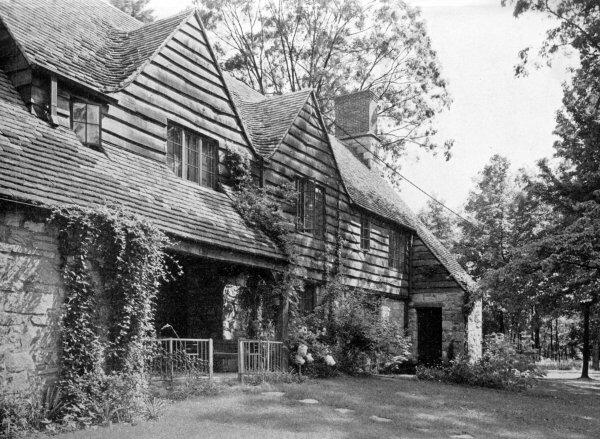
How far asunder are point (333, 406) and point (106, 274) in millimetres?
4286

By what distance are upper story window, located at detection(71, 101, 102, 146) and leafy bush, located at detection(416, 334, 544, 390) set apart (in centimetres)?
1168

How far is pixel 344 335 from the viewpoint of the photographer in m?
15.5

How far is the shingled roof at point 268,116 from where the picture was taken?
15.4m

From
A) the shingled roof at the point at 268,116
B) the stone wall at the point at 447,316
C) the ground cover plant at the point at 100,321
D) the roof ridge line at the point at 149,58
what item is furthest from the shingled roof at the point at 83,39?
the stone wall at the point at 447,316

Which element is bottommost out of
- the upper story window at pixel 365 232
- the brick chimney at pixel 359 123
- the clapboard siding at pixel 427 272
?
the clapboard siding at pixel 427 272

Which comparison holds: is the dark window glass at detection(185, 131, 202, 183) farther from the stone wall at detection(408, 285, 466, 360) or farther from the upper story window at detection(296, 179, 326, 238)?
the stone wall at detection(408, 285, 466, 360)

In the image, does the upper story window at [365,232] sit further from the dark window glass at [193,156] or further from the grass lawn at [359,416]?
the dark window glass at [193,156]

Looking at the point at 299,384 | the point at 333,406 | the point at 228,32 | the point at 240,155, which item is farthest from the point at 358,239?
the point at 228,32

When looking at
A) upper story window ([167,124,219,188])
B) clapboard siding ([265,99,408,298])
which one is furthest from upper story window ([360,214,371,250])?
upper story window ([167,124,219,188])

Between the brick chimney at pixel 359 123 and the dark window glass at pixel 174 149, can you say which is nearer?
the dark window glass at pixel 174 149

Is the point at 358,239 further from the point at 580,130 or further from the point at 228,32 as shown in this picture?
the point at 228,32

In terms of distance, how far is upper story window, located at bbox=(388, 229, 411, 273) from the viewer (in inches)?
870

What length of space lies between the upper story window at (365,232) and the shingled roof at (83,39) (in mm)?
9480

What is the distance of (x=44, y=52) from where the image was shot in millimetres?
10359
